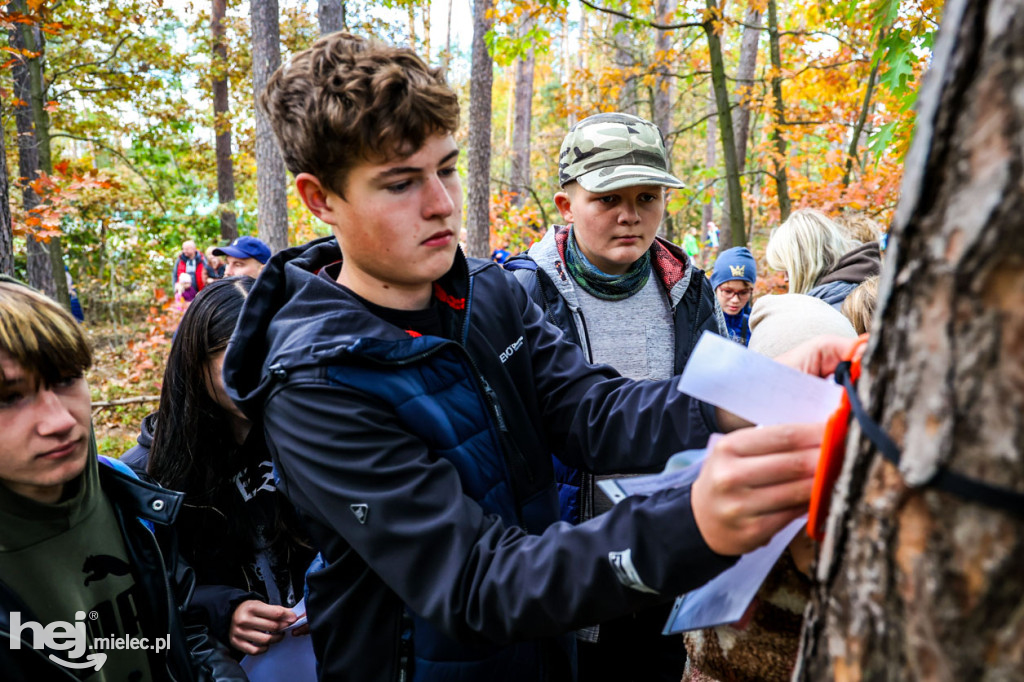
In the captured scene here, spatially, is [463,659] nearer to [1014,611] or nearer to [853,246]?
[1014,611]

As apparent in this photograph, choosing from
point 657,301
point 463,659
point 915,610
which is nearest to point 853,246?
point 657,301

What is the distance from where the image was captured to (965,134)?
651 mm

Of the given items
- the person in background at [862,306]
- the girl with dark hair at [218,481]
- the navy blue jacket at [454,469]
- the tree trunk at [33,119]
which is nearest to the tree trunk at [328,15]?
the tree trunk at [33,119]

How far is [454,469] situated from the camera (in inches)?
52.6

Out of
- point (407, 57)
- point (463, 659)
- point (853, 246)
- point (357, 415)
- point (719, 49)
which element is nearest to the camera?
point (357, 415)

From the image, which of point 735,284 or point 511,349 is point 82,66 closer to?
point 735,284

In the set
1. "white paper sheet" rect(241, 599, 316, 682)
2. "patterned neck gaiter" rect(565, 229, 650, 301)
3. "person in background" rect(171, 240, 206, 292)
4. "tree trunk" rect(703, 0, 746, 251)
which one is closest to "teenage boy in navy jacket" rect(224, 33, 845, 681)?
"white paper sheet" rect(241, 599, 316, 682)

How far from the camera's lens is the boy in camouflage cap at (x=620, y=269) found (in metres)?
2.77

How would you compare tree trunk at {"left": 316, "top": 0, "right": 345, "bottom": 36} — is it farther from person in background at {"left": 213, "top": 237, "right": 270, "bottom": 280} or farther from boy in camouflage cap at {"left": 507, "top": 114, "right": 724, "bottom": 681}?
boy in camouflage cap at {"left": 507, "top": 114, "right": 724, "bottom": 681}

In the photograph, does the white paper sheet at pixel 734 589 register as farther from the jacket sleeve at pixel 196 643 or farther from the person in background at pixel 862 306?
the person in background at pixel 862 306

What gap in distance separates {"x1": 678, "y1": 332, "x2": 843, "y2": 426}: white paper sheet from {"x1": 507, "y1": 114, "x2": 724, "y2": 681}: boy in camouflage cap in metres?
1.70

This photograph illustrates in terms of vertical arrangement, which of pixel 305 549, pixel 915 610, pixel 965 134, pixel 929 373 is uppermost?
pixel 965 134

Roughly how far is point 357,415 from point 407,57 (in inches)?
34.1

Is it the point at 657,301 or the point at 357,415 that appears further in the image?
the point at 657,301
